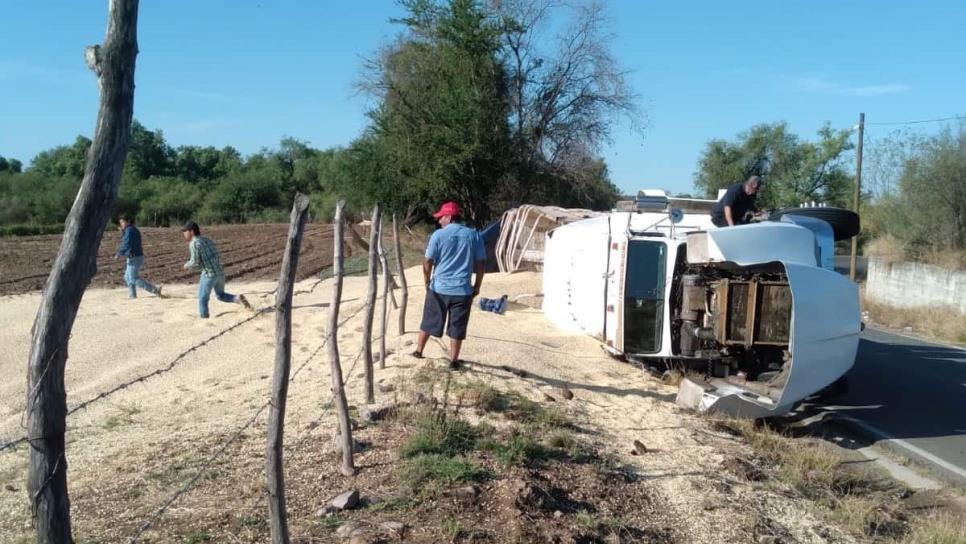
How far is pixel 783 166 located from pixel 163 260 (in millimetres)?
37691

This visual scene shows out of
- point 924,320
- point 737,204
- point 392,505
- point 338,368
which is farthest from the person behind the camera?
point 924,320

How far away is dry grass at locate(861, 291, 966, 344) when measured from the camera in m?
17.7

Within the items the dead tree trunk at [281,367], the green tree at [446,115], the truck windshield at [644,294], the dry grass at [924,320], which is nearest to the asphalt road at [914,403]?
the truck windshield at [644,294]

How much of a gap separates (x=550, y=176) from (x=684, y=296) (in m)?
24.4

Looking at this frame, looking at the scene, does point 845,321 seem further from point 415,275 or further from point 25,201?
point 25,201

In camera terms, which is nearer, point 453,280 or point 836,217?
point 453,280

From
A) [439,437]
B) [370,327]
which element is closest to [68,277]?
[439,437]

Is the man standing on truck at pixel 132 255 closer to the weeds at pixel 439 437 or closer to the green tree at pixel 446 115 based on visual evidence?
the weeds at pixel 439 437

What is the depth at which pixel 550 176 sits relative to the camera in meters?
32.9

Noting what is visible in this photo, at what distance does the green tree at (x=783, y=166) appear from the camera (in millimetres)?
47531

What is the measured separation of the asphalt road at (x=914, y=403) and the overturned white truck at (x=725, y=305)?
1.09m

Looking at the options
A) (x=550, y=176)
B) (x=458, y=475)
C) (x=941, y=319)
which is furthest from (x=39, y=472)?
(x=550, y=176)

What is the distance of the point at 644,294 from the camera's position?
29.8 feet

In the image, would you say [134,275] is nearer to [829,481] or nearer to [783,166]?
[829,481]
